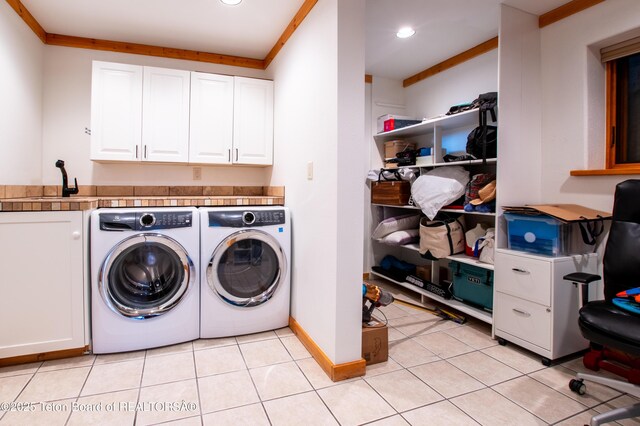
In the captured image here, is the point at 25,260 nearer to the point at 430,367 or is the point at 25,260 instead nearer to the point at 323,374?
the point at 323,374

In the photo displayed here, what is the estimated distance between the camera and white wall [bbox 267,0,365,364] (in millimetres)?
1889

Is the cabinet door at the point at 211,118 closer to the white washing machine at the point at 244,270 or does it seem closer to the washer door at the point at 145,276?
the white washing machine at the point at 244,270

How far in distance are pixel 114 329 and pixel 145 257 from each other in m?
0.48

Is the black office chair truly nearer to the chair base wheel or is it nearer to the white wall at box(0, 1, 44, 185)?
the chair base wheel

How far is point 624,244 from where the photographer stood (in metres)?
1.78

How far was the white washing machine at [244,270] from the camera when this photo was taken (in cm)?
240

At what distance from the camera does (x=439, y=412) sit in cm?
164

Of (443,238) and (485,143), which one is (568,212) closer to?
(485,143)

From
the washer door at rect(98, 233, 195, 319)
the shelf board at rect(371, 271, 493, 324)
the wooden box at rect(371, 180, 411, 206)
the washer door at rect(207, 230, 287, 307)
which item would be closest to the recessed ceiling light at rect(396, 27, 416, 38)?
the wooden box at rect(371, 180, 411, 206)

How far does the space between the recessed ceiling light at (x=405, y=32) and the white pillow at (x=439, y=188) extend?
3.91 ft

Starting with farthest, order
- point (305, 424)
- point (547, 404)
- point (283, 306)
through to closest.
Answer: point (283, 306)
point (547, 404)
point (305, 424)

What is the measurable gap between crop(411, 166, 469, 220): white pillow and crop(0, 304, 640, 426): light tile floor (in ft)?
3.79

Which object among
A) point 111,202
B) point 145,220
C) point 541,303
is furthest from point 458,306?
point 111,202

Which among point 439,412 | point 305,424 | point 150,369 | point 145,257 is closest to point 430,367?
point 439,412
